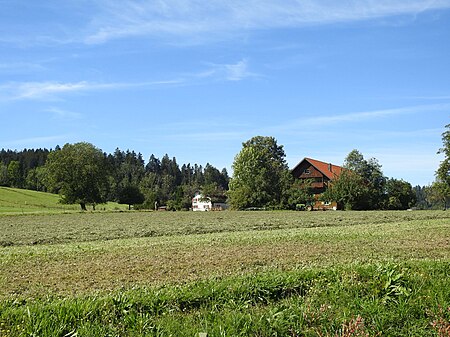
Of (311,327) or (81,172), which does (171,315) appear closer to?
(311,327)

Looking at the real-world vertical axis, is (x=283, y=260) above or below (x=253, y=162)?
below

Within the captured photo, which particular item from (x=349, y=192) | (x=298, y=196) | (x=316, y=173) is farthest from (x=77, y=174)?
(x=316, y=173)

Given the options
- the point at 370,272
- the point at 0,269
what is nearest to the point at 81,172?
the point at 0,269

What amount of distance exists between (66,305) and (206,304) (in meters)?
2.11

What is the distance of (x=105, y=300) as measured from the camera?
700 cm

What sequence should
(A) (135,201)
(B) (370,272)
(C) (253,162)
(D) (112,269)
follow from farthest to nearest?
(A) (135,201) → (C) (253,162) → (D) (112,269) → (B) (370,272)

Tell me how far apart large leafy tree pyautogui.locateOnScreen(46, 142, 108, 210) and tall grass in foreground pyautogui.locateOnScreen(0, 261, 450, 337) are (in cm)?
7868

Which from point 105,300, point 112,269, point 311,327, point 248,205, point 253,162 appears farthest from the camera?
point 253,162

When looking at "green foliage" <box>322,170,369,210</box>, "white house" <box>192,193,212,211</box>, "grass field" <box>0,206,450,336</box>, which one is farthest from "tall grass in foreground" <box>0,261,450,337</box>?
"white house" <box>192,193,212,211</box>

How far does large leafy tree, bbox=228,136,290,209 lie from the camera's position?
81438mm

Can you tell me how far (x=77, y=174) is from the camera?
3282 inches

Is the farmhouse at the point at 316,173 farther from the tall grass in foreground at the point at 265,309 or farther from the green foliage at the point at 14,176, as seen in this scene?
the green foliage at the point at 14,176

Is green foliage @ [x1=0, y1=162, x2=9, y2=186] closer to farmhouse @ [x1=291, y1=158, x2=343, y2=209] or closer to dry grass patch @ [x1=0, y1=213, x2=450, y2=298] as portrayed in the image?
farmhouse @ [x1=291, y1=158, x2=343, y2=209]

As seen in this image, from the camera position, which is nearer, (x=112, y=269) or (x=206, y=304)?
(x=206, y=304)
